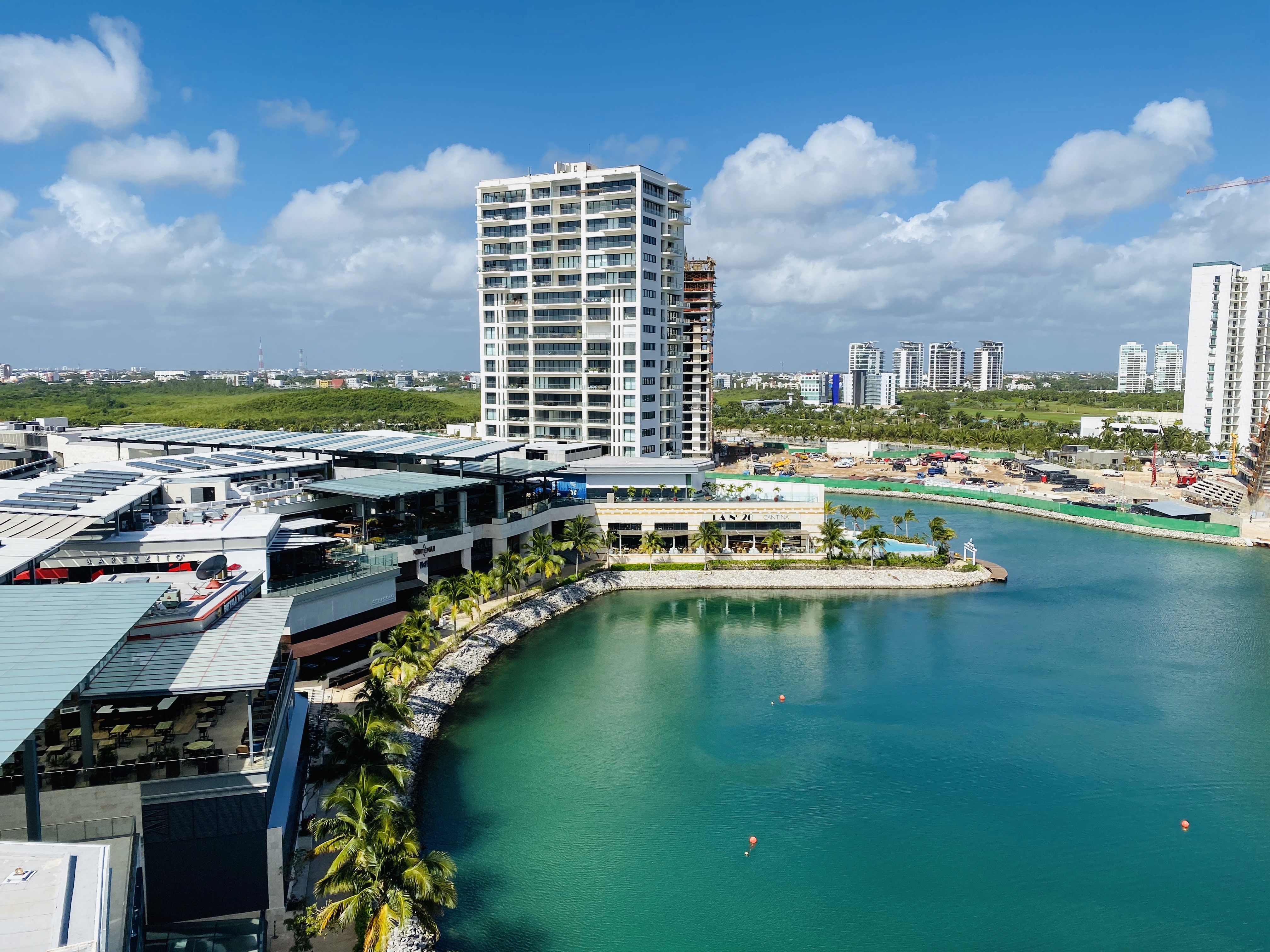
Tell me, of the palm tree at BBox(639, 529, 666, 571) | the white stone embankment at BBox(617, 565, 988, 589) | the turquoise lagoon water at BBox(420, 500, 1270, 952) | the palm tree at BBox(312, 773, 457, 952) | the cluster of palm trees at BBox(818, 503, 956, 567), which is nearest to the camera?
the palm tree at BBox(312, 773, 457, 952)

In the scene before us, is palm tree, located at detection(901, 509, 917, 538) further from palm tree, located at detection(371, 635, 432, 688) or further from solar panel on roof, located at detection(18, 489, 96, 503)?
solar panel on roof, located at detection(18, 489, 96, 503)

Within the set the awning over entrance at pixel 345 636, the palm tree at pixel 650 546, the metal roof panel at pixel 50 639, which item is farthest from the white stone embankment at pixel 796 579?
the metal roof panel at pixel 50 639

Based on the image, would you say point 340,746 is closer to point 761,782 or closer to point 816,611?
point 761,782

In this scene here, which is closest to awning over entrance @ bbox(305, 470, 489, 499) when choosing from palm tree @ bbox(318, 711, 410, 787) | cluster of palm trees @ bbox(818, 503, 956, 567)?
palm tree @ bbox(318, 711, 410, 787)

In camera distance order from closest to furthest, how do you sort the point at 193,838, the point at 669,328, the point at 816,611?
1. the point at 193,838
2. the point at 816,611
3. the point at 669,328

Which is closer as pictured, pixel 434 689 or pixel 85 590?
pixel 85 590

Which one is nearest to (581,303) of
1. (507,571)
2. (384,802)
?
(507,571)

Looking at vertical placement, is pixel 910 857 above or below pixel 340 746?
below

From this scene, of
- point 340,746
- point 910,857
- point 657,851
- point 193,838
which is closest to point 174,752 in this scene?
point 193,838
